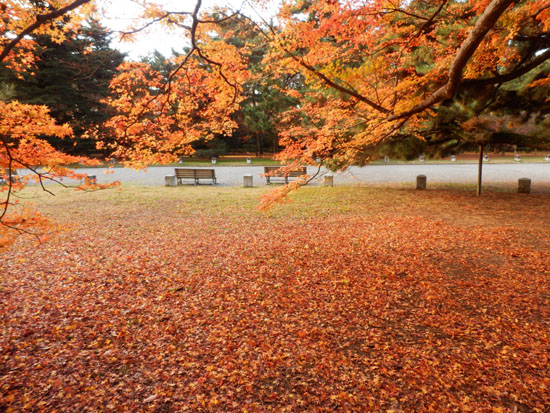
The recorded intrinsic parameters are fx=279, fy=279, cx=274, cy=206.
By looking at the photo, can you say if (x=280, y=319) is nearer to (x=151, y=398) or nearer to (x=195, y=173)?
(x=151, y=398)

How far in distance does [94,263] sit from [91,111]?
30.2 metres

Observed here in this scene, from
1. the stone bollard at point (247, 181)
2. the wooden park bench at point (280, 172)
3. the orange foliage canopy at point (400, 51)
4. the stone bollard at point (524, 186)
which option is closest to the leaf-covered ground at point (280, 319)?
the wooden park bench at point (280, 172)

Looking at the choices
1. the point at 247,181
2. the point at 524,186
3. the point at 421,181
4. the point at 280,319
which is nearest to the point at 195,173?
the point at 247,181

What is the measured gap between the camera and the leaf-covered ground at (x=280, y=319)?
2195 millimetres

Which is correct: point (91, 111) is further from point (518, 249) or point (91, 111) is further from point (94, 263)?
point (518, 249)

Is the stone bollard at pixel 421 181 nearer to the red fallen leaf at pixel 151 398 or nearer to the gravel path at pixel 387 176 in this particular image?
the gravel path at pixel 387 176

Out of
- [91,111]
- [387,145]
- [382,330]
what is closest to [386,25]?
[387,145]

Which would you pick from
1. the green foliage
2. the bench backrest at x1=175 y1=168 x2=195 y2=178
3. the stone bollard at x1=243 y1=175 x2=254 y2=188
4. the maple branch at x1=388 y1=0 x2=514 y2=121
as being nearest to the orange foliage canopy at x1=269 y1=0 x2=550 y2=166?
the maple branch at x1=388 y1=0 x2=514 y2=121

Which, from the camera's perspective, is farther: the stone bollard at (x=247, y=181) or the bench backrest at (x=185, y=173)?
the bench backrest at (x=185, y=173)

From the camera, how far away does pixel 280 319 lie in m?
3.17

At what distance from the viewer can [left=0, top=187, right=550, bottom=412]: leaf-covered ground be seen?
220cm

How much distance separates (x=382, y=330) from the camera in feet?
9.67

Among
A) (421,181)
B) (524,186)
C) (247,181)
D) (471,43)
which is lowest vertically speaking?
(524,186)

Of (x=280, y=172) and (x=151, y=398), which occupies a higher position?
(x=280, y=172)
